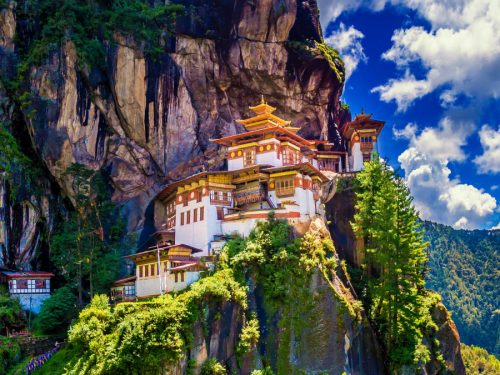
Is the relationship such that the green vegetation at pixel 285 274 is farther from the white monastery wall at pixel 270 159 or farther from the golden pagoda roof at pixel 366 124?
the golden pagoda roof at pixel 366 124

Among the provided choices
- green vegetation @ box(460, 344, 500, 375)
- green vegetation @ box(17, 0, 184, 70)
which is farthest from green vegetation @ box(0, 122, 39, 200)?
green vegetation @ box(460, 344, 500, 375)

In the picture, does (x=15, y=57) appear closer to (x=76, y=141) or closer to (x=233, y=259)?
(x=76, y=141)

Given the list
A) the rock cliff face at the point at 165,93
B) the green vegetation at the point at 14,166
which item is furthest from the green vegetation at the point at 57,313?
the green vegetation at the point at 14,166

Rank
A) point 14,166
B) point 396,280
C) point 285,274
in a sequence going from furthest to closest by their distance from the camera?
point 14,166, point 396,280, point 285,274

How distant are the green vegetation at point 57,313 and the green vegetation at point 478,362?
5552 centimetres

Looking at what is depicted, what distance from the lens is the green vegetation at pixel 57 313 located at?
38312mm

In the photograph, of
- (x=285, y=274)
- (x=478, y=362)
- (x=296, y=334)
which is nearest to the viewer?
(x=296, y=334)

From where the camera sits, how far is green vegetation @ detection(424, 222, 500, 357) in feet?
317

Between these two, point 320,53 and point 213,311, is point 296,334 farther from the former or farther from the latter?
point 320,53

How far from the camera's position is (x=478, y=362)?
262 ft

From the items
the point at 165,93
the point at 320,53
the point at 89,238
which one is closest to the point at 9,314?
the point at 89,238

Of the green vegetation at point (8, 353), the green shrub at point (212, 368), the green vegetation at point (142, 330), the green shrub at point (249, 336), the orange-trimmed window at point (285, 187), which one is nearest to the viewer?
the green vegetation at point (142, 330)

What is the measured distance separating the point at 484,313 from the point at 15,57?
3352 inches

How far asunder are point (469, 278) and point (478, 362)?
28359 millimetres
